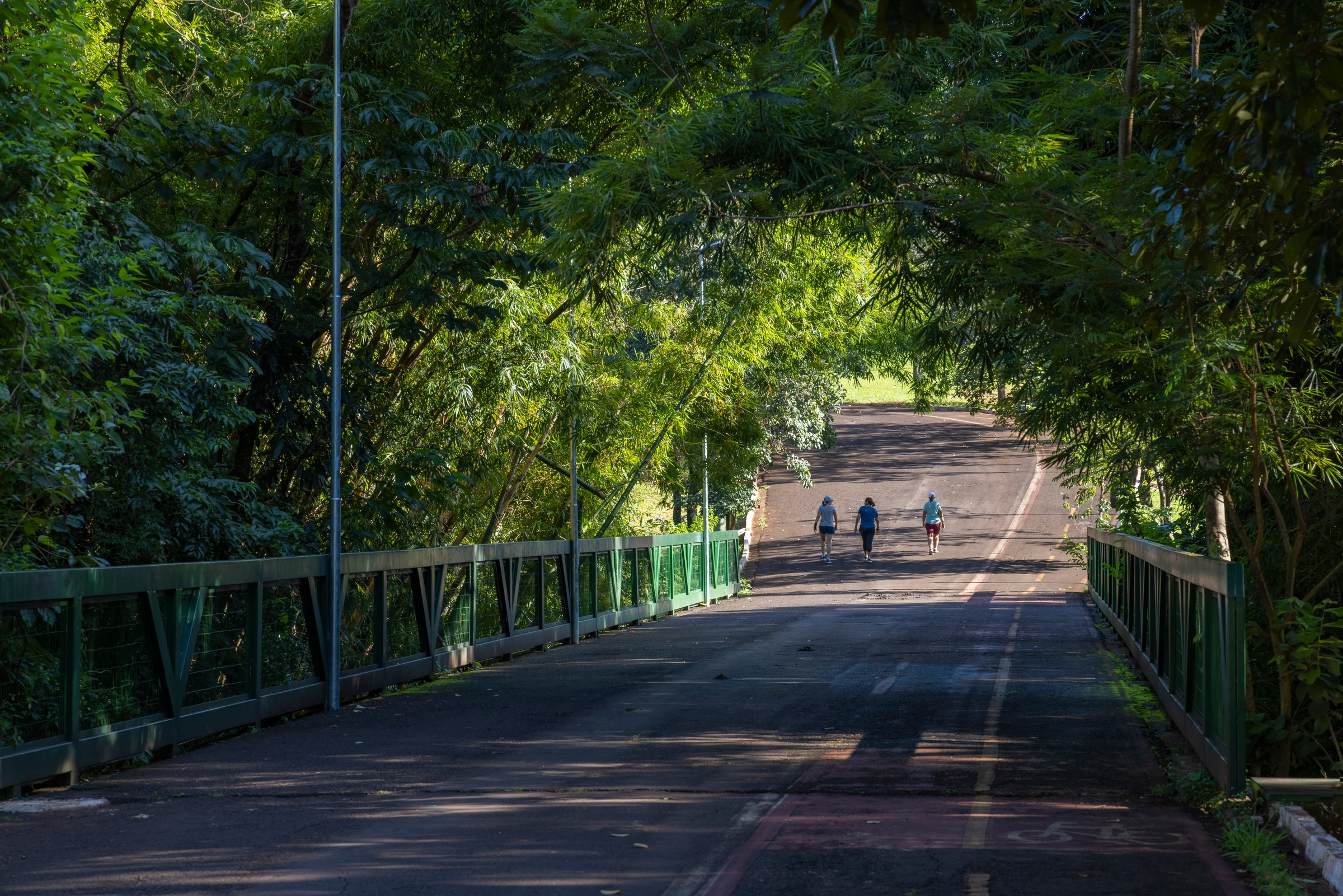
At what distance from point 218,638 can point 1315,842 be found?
25.1 feet

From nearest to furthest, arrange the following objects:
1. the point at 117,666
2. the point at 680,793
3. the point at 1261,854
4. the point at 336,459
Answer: the point at 1261,854 < the point at 680,793 < the point at 117,666 < the point at 336,459

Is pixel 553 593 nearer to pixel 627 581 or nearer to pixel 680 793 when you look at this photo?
pixel 627 581

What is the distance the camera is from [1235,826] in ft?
20.6

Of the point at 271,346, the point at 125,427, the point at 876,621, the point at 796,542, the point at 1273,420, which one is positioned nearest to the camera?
the point at 1273,420

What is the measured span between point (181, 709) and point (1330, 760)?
302 inches

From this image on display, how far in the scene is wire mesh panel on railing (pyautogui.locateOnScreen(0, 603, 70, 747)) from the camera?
759 centimetres

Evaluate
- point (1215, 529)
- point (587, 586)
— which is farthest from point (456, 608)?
point (1215, 529)

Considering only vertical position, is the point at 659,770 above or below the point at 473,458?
below

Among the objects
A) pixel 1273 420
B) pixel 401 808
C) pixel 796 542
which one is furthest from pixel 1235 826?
pixel 796 542

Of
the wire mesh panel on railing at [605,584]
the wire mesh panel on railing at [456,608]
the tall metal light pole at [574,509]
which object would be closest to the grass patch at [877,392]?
the wire mesh panel on railing at [605,584]

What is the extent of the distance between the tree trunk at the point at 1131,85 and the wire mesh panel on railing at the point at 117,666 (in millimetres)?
7008

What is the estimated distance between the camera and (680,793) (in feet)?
24.7

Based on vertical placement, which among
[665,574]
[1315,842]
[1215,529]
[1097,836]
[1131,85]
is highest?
[1131,85]

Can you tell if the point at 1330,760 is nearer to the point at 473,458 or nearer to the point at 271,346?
the point at 271,346
